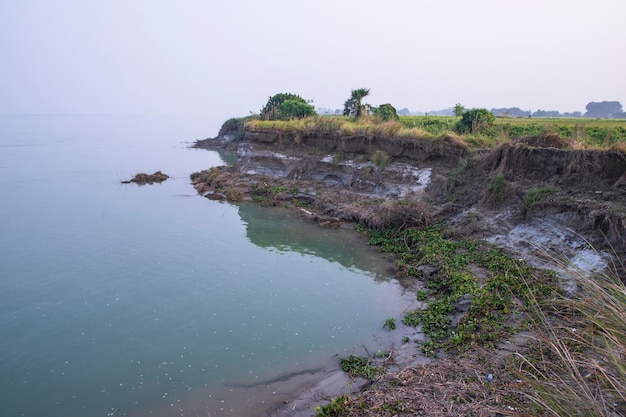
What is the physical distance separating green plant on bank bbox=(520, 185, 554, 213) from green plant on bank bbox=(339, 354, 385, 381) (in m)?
8.81

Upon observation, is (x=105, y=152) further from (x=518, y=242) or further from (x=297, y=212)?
(x=518, y=242)

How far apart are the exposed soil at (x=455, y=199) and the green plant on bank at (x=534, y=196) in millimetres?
32

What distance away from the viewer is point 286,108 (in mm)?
46281

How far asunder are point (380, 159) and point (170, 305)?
14953mm

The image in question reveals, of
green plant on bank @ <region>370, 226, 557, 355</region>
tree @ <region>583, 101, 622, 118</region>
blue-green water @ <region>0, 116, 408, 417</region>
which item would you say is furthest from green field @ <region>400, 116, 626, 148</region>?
tree @ <region>583, 101, 622, 118</region>

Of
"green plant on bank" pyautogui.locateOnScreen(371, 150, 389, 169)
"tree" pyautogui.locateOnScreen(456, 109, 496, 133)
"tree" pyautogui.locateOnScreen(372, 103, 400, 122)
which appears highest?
"tree" pyautogui.locateOnScreen(372, 103, 400, 122)

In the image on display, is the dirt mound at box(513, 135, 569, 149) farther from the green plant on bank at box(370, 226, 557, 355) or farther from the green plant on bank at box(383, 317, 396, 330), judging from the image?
the green plant on bank at box(383, 317, 396, 330)

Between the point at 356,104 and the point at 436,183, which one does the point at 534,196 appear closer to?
the point at 436,183

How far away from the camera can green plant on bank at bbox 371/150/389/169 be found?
22.2m

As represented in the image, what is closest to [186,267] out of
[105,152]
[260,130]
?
[260,130]

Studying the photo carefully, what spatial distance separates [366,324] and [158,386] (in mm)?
5096

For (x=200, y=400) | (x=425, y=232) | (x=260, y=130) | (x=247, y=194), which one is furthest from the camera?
(x=260, y=130)

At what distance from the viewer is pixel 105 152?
161ft

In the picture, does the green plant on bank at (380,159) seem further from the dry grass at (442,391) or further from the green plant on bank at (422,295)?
the dry grass at (442,391)
